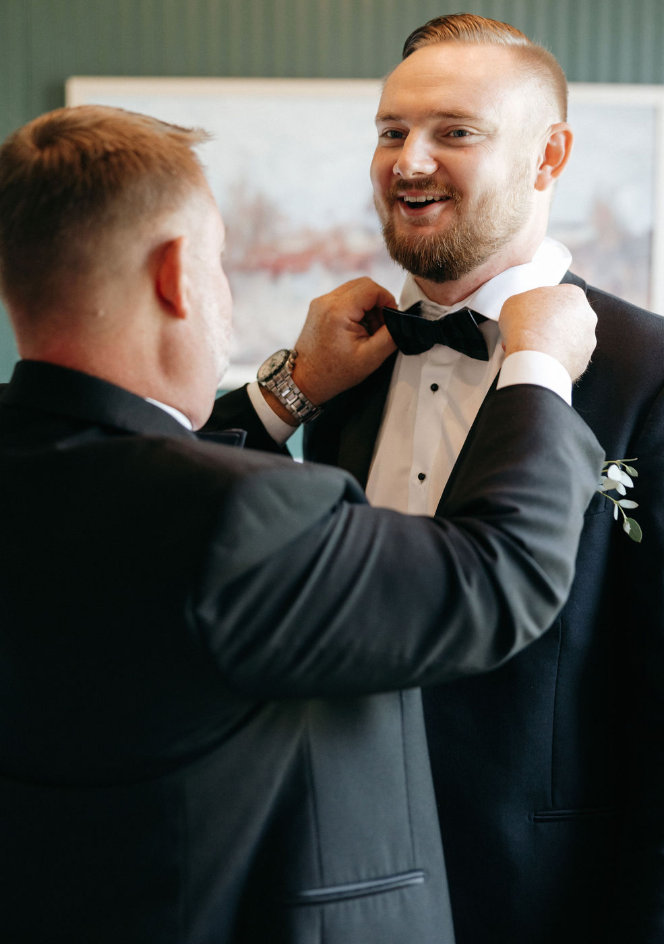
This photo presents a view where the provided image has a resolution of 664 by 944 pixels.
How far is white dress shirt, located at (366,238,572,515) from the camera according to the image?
137 centimetres

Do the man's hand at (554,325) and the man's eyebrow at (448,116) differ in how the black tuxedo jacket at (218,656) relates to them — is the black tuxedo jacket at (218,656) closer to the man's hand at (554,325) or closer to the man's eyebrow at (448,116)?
the man's hand at (554,325)

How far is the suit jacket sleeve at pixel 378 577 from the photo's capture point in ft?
2.50


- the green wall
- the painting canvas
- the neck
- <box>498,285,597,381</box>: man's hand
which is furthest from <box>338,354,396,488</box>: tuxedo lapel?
the green wall

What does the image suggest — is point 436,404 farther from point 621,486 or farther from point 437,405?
point 621,486

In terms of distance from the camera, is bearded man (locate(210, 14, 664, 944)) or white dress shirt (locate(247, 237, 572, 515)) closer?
bearded man (locate(210, 14, 664, 944))

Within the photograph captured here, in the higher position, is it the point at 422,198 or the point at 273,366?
the point at 422,198

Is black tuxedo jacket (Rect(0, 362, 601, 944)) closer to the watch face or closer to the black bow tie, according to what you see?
the black bow tie

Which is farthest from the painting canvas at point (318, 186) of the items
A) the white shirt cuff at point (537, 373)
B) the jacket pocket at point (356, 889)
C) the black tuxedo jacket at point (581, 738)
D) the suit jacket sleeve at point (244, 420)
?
the jacket pocket at point (356, 889)

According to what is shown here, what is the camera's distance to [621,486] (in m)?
1.14

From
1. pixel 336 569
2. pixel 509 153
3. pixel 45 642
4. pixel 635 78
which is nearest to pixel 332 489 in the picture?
pixel 336 569

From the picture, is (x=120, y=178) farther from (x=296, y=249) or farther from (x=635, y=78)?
(x=635, y=78)

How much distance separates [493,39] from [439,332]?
0.48 metres

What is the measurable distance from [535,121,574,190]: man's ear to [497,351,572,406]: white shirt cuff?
0.50 metres

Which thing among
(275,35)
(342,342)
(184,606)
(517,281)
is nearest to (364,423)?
(342,342)
